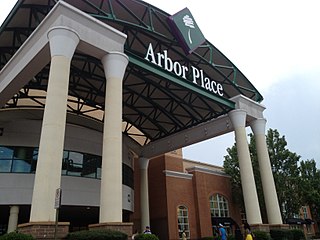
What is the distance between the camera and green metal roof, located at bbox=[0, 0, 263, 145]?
62.6ft

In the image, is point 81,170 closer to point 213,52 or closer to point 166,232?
point 166,232

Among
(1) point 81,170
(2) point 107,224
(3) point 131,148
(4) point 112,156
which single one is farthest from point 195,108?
(2) point 107,224

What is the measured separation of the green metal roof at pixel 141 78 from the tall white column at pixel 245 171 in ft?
4.26

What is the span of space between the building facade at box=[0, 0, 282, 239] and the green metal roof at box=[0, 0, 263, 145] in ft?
0.33

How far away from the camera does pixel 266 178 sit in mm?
24203

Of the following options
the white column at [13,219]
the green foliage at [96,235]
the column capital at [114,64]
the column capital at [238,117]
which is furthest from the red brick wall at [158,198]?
the green foliage at [96,235]

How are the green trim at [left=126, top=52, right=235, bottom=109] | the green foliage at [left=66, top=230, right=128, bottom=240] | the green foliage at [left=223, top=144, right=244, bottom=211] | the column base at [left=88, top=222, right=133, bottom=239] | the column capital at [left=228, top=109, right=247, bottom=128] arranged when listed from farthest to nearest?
the green foliage at [left=223, top=144, right=244, bottom=211]
the column capital at [left=228, top=109, right=247, bottom=128]
the green trim at [left=126, top=52, right=235, bottom=109]
the column base at [left=88, top=222, right=133, bottom=239]
the green foliage at [left=66, top=230, right=128, bottom=240]

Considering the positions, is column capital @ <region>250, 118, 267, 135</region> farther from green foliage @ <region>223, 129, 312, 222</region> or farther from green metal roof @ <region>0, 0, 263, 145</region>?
green foliage @ <region>223, 129, 312, 222</region>

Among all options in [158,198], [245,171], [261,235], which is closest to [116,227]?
[261,235]

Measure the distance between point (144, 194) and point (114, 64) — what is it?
18759 millimetres

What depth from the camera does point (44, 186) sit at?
11.6 metres

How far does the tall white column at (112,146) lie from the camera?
13133mm

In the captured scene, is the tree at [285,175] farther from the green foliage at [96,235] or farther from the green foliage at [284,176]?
the green foliage at [96,235]

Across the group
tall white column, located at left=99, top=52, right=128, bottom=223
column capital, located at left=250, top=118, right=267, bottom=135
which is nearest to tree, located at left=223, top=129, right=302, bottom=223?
column capital, located at left=250, top=118, right=267, bottom=135
